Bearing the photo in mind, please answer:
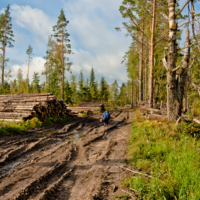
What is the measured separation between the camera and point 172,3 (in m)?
9.16

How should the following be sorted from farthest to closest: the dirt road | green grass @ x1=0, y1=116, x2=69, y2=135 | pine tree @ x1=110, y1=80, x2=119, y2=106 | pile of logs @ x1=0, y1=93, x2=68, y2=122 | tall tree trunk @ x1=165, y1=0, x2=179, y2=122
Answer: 1. pine tree @ x1=110, y1=80, x2=119, y2=106
2. pile of logs @ x1=0, y1=93, x2=68, y2=122
3. green grass @ x1=0, y1=116, x2=69, y2=135
4. tall tree trunk @ x1=165, y1=0, x2=179, y2=122
5. the dirt road

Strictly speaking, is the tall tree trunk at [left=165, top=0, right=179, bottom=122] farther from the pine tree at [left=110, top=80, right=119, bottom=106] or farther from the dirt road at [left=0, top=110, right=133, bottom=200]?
the pine tree at [left=110, top=80, right=119, bottom=106]

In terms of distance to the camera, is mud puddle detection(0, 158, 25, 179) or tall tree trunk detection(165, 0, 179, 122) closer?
mud puddle detection(0, 158, 25, 179)

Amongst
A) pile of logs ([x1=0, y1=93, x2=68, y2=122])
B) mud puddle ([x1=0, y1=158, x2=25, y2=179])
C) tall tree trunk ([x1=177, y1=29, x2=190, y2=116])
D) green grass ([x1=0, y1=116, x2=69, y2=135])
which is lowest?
mud puddle ([x1=0, y1=158, x2=25, y2=179])

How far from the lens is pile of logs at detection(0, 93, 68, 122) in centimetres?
1308

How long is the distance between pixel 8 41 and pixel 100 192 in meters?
34.1

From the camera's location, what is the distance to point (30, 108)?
13.7 meters

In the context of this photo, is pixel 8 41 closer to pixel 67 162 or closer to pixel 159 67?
pixel 159 67

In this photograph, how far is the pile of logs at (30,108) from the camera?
13081 millimetres

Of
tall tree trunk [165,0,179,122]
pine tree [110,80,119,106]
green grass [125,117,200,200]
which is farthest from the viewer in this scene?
pine tree [110,80,119,106]

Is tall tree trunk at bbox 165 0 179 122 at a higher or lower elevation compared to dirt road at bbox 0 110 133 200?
higher

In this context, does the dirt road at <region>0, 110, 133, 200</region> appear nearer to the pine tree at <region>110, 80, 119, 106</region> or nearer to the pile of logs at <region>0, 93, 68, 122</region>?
the pile of logs at <region>0, 93, 68, 122</region>

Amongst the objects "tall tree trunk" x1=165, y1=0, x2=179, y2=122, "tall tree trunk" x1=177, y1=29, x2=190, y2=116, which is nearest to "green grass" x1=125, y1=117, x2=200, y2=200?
"tall tree trunk" x1=165, y1=0, x2=179, y2=122

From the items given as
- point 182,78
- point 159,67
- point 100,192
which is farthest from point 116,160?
point 159,67
